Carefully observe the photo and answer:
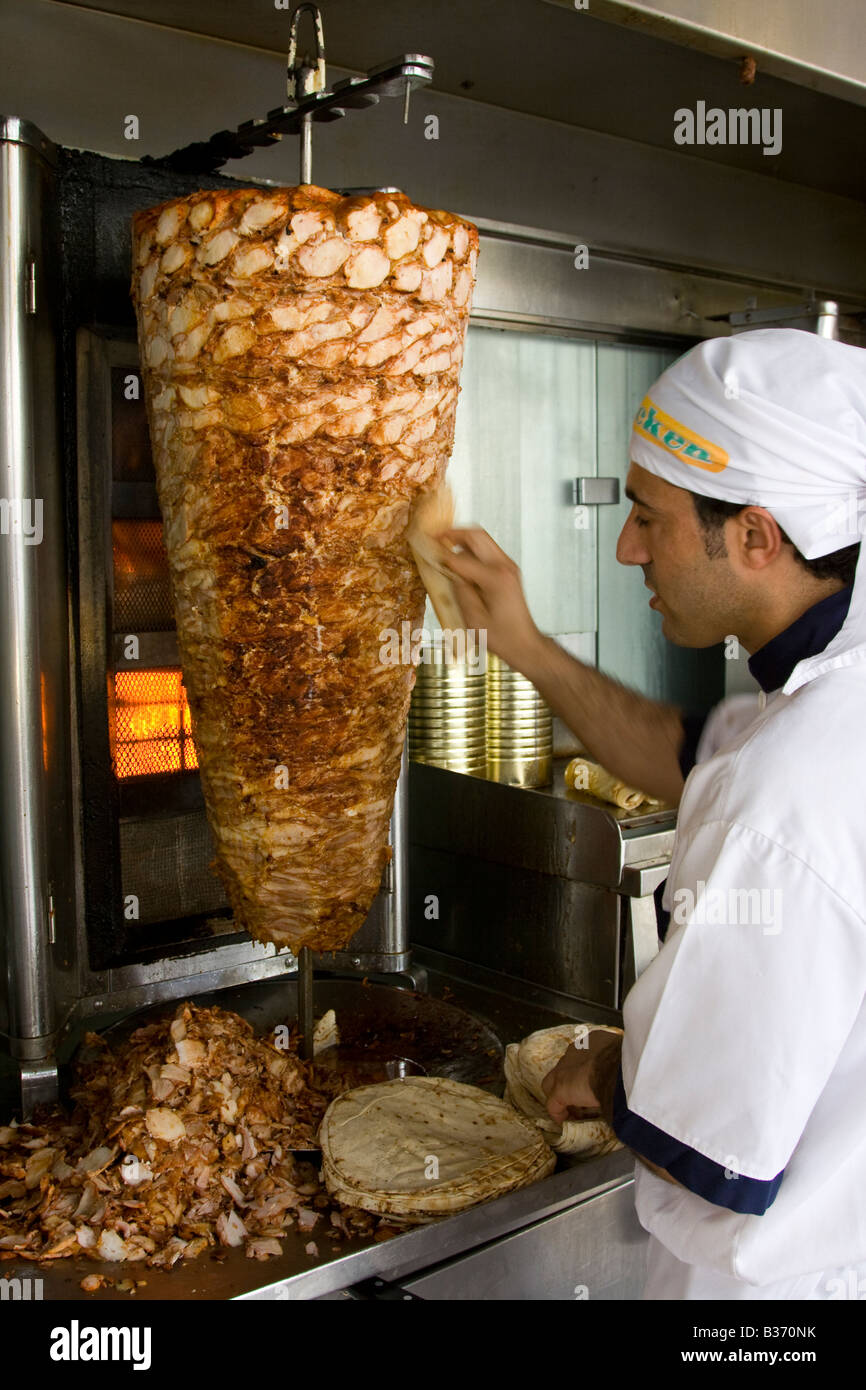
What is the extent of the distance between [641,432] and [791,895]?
0.61m

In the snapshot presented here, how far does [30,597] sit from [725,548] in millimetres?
949

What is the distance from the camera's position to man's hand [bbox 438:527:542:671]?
4.97 feet

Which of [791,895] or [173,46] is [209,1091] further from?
[173,46]

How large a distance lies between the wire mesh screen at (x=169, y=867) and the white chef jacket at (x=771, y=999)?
92 centimetres

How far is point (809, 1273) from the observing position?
1418 millimetres

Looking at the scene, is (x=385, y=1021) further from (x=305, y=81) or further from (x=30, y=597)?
(x=305, y=81)

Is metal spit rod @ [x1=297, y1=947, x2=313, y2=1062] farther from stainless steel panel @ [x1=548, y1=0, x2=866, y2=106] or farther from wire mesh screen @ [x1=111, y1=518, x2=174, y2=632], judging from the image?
stainless steel panel @ [x1=548, y1=0, x2=866, y2=106]

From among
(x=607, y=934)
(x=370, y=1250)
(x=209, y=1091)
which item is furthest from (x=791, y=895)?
(x=607, y=934)

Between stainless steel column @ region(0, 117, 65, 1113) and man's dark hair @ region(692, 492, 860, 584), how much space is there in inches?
36.1

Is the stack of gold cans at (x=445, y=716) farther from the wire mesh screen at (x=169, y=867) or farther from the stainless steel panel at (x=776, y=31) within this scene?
the stainless steel panel at (x=776, y=31)

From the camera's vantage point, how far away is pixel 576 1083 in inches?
67.2

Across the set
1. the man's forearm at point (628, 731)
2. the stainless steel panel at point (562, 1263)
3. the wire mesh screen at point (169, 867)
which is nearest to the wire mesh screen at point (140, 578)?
the wire mesh screen at point (169, 867)

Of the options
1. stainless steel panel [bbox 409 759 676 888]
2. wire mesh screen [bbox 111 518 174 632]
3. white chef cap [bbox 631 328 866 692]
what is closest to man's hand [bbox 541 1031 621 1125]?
stainless steel panel [bbox 409 759 676 888]
